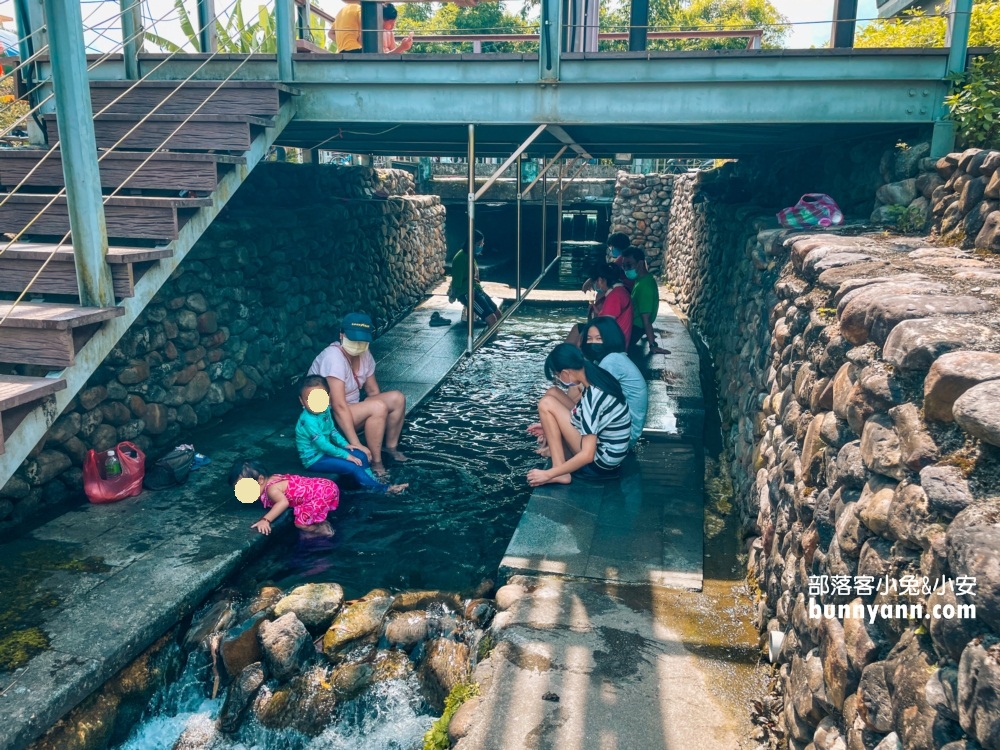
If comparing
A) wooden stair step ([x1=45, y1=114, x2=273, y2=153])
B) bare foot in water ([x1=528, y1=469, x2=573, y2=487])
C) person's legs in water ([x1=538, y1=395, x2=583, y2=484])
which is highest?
wooden stair step ([x1=45, y1=114, x2=273, y2=153])

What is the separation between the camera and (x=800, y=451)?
411cm

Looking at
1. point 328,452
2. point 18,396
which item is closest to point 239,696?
point 18,396

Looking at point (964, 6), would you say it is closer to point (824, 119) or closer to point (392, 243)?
point (824, 119)

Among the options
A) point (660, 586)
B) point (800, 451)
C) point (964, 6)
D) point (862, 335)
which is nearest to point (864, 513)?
point (862, 335)

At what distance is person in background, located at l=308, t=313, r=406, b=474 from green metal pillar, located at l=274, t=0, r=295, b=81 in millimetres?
2304

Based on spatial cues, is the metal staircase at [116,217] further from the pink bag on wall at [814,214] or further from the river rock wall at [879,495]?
the pink bag on wall at [814,214]

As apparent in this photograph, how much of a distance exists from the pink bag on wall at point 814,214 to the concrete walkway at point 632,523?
2.19 m

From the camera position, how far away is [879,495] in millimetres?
2635

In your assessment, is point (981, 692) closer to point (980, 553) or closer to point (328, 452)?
point (980, 553)

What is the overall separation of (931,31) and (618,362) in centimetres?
491

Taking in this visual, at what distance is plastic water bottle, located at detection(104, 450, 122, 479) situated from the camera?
601 centimetres

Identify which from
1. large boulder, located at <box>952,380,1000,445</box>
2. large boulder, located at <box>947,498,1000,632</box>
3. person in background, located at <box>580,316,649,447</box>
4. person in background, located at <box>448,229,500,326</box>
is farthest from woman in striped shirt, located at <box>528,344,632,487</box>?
person in background, located at <box>448,229,500,326</box>

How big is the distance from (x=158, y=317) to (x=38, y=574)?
2981mm

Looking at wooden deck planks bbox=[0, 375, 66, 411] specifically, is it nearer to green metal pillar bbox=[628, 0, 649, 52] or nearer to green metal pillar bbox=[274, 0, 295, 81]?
green metal pillar bbox=[274, 0, 295, 81]
